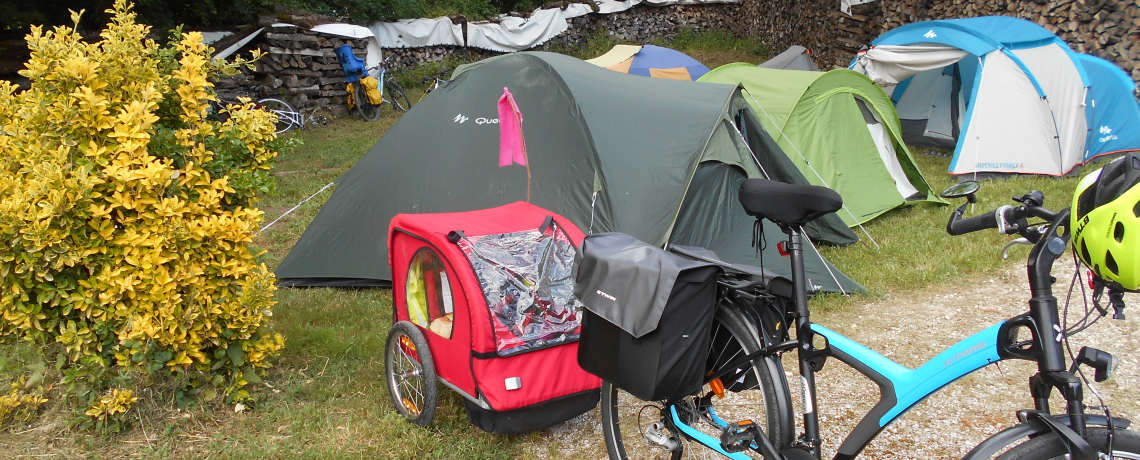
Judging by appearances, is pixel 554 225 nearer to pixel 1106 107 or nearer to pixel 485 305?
pixel 485 305

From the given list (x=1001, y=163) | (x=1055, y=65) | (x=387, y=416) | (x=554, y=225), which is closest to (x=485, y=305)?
(x=554, y=225)

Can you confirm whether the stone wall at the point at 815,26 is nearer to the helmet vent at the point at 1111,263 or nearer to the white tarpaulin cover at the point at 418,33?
the white tarpaulin cover at the point at 418,33

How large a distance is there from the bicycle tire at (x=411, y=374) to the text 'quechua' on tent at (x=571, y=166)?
1.55 meters

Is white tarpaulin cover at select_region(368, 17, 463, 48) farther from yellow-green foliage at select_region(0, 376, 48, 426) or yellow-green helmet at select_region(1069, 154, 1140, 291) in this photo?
yellow-green helmet at select_region(1069, 154, 1140, 291)

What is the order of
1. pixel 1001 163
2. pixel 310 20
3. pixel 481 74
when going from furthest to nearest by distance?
1. pixel 310 20
2. pixel 1001 163
3. pixel 481 74

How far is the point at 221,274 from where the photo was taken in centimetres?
294

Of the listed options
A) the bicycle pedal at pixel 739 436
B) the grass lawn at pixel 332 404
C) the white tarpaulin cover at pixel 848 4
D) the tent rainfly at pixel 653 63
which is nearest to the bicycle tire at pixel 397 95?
the tent rainfly at pixel 653 63

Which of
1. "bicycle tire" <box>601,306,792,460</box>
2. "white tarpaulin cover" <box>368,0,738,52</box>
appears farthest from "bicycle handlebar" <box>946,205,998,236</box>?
"white tarpaulin cover" <box>368,0,738,52</box>

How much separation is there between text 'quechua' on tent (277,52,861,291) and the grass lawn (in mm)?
448

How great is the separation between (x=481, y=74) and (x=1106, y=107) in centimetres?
696

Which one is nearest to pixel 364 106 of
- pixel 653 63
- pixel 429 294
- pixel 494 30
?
pixel 653 63

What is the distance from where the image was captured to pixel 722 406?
3.21m

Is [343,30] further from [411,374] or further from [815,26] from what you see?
[411,374]

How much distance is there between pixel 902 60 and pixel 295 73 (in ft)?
28.6
